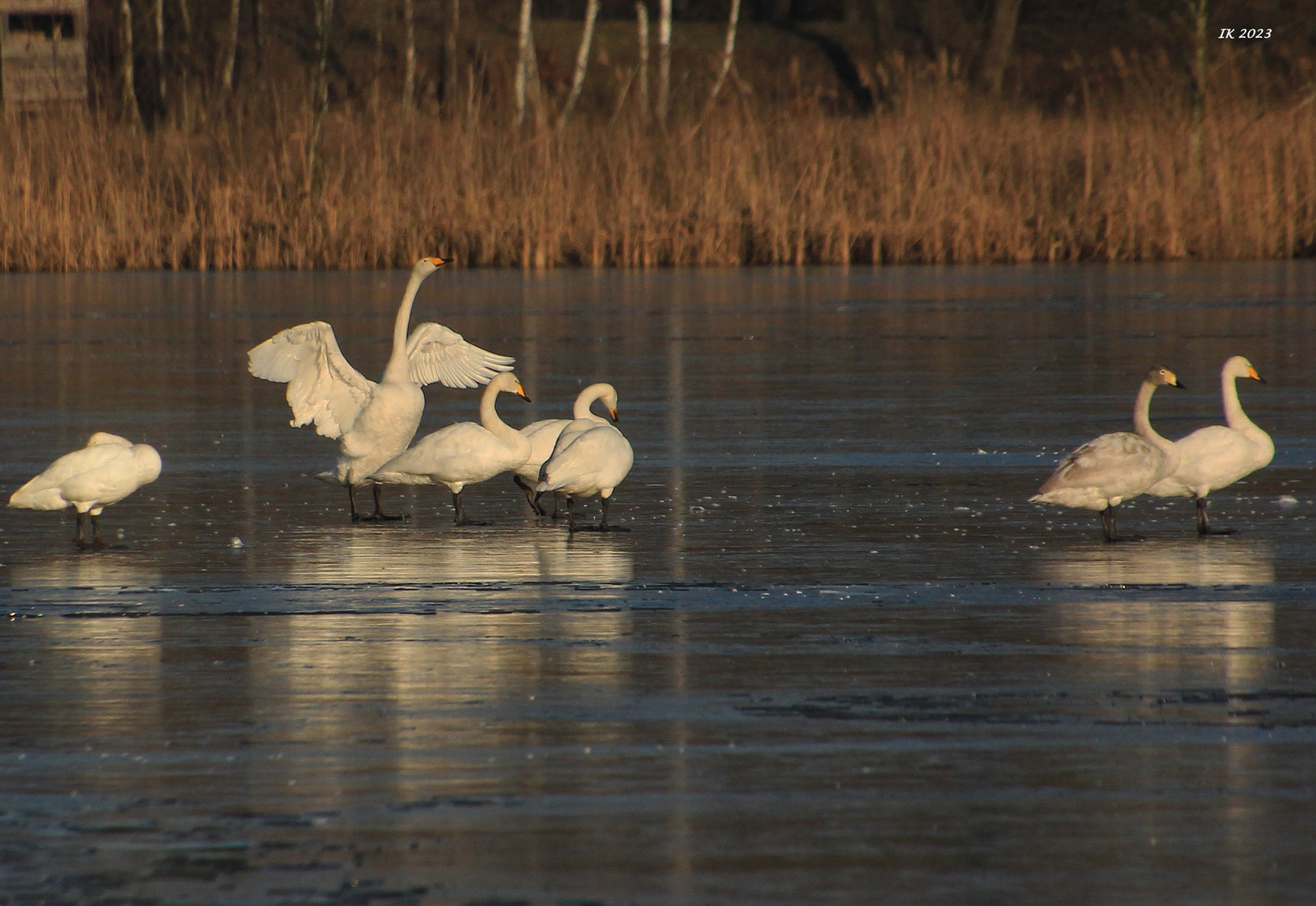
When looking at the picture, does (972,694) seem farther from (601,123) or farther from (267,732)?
(601,123)

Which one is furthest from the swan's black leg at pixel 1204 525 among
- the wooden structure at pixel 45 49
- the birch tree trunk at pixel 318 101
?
the wooden structure at pixel 45 49

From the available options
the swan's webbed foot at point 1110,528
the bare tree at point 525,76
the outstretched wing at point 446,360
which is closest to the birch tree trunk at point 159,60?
the bare tree at point 525,76

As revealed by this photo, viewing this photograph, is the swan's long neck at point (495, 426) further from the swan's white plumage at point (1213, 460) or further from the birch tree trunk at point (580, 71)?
the birch tree trunk at point (580, 71)

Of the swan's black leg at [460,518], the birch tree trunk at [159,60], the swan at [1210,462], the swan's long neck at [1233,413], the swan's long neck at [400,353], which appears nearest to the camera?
the swan at [1210,462]

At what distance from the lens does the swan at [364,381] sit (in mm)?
8719

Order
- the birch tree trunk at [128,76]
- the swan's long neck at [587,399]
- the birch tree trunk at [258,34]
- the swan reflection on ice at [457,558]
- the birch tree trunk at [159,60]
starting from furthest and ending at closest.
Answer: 1. the birch tree trunk at [258,34]
2. the birch tree trunk at [159,60]
3. the birch tree trunk at [128,76]
4. the swan's long neck at [587,399]
5. the swan reflection on ice at [457,558]

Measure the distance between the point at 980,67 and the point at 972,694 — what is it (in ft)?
124

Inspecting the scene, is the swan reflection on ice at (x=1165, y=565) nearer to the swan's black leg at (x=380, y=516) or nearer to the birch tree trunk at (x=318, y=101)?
the swan's black leg at (x=380, y=516)

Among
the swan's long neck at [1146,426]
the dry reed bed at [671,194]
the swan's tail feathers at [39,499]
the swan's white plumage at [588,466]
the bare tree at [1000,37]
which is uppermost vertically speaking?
the bare tree at [1000,37]

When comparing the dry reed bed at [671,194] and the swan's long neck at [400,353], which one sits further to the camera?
the dry reed bed at [671,194]

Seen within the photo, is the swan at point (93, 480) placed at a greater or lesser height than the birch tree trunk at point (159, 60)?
lesser

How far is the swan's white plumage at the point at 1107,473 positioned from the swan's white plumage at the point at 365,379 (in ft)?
9.12

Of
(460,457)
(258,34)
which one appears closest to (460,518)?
(460,457)

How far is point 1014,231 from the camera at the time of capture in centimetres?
2397
